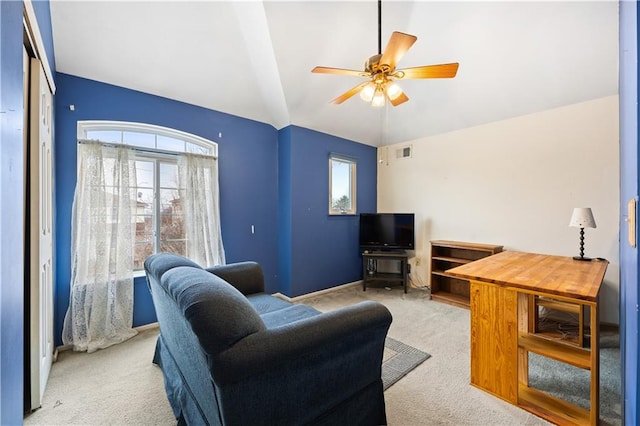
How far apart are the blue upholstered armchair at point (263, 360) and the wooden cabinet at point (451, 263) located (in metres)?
2.66

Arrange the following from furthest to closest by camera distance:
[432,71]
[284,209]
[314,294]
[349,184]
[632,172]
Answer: [349,184]
[314,294]
[284,209]
[432,71]
[632,172]

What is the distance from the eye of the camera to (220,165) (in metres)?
3.39

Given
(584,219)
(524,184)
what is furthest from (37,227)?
(524,184)

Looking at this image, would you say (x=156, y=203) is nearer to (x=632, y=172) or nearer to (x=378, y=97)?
(x=378, y=97)

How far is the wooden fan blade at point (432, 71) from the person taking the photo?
74.5 inches

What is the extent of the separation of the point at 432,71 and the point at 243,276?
7.77 ft

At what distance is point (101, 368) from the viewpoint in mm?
2150

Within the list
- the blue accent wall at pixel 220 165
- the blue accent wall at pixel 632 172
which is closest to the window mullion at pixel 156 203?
the blue accent wall at pixel 220 165

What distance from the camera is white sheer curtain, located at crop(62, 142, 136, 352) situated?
2.43 meters

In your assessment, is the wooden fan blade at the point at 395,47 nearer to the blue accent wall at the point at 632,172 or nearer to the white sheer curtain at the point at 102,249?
the blue accent wall at the point at 632,172

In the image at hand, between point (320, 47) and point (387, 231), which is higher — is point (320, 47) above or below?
Result: above

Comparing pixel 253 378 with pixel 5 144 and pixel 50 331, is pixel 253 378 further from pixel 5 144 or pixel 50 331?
pixel 50 331

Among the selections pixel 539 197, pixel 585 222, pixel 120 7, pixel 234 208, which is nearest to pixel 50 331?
pixel 234 208

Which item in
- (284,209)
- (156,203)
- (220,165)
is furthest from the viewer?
(284,209)
